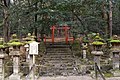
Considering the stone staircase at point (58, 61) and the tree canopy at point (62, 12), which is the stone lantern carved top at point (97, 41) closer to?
the stone staircase at point (58, 61)

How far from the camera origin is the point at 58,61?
45.1ft

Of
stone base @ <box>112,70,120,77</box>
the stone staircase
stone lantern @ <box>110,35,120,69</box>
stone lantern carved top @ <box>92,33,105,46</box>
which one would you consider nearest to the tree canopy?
the stone staircase

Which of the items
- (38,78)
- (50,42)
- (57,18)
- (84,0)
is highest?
(84,0)

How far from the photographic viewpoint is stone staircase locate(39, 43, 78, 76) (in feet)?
40.2

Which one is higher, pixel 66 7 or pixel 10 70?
pixel 66 7

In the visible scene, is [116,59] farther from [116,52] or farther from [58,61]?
[58,61]

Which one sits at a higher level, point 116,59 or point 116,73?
point 116,59

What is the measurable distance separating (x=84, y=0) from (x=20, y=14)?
4789mm

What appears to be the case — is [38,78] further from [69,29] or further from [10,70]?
[69,29]

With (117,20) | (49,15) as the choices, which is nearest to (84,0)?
(49,15)

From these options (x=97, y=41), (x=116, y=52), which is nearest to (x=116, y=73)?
(x=116, y=52)

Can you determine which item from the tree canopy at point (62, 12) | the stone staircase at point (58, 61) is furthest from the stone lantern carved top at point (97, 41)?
the tree canopy at point (62, 12)

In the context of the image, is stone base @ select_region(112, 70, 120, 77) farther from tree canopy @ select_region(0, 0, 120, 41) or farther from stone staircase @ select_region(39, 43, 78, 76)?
tree canopy @ select_region(0, 0, 120, 41)

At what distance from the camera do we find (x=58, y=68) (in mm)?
12648
